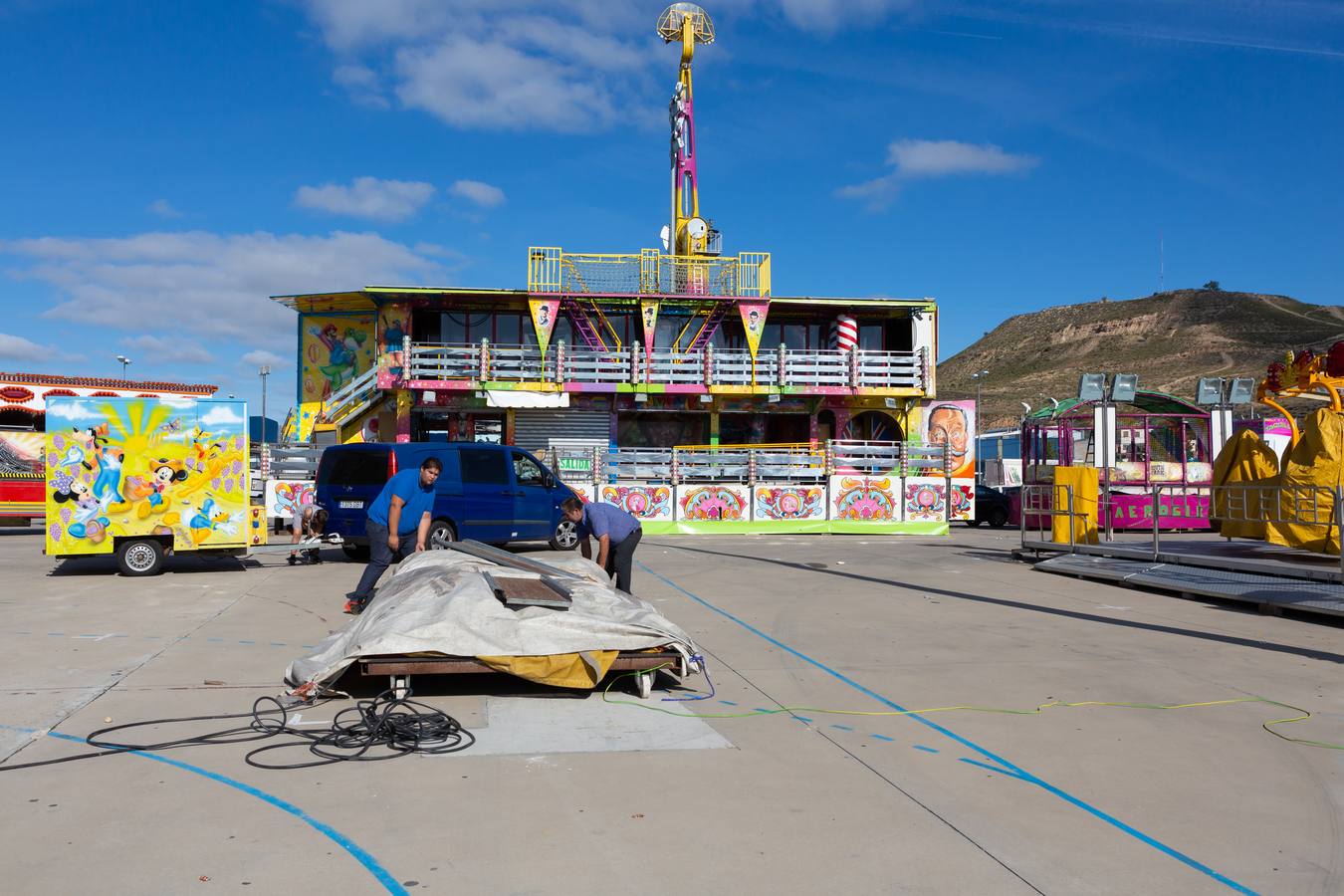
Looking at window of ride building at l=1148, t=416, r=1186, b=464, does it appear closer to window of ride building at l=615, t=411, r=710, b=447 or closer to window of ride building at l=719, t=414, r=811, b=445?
window of ride building at l=719, t=414, r=811, b=445

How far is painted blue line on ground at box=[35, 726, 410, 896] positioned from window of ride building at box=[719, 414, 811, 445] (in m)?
28.8

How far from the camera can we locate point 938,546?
22.0m

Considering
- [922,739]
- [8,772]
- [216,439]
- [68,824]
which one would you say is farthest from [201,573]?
[922,739]

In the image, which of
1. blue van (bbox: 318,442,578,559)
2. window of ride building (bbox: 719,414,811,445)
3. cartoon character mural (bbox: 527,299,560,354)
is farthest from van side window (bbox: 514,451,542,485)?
window of ride building (bbox: 719,414,811,445)

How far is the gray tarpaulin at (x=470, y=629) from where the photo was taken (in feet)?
21.2

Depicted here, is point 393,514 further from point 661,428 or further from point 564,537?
point 661,428

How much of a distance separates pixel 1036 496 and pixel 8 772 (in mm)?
18301

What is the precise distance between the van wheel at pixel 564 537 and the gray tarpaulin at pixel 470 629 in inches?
447

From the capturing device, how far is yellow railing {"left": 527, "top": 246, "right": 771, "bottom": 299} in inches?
1240

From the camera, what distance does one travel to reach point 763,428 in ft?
112

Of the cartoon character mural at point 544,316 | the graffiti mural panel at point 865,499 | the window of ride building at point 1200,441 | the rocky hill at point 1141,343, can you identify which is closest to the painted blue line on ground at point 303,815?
the graffiti mural panel at point 865,499

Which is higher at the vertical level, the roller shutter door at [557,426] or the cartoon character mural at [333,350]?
the cartoon character mural at [333,350]

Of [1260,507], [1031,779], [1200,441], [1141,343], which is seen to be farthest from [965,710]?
[1141,343]

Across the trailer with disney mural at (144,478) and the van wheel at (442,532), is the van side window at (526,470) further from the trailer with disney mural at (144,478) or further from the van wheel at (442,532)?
the trailer with disney mural at (144,478)
